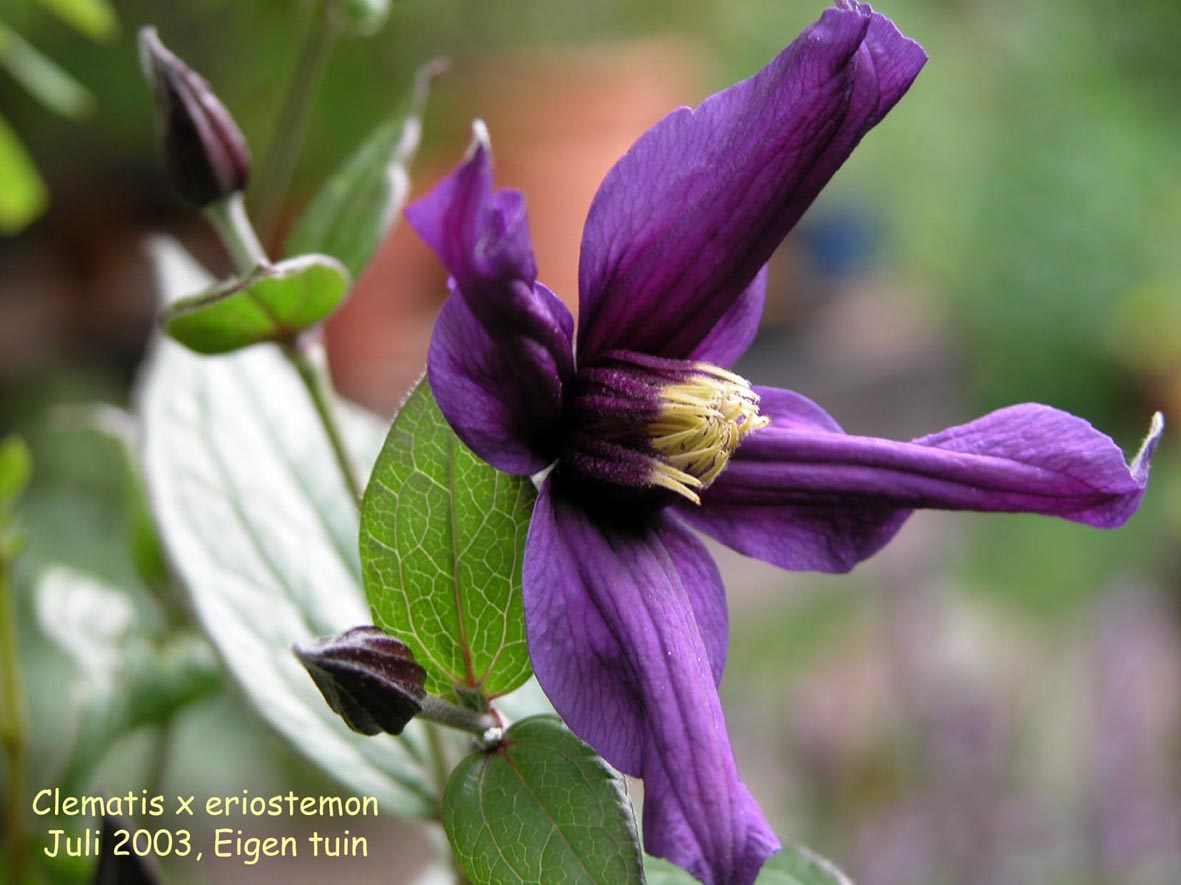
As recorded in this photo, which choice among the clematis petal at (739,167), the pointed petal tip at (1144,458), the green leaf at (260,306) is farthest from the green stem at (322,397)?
the pointed petal tip at (1144,458)

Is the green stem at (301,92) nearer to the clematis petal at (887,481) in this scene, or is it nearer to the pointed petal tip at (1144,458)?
the clematis petal at (887,481)

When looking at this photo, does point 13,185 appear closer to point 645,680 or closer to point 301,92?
point 301,92

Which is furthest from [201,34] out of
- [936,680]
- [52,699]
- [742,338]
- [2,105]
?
[742,338]

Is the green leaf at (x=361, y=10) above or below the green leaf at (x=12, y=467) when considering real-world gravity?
above

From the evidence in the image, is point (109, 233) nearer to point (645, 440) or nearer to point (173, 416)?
point (173, 416)

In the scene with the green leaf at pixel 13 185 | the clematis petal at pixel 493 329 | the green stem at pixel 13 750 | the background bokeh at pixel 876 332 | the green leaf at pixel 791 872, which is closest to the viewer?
the clematis petal at pixel 493 329

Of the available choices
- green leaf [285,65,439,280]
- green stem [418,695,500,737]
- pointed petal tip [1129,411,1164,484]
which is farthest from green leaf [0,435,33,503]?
pointed petal tip [1129,411,1164,484]
